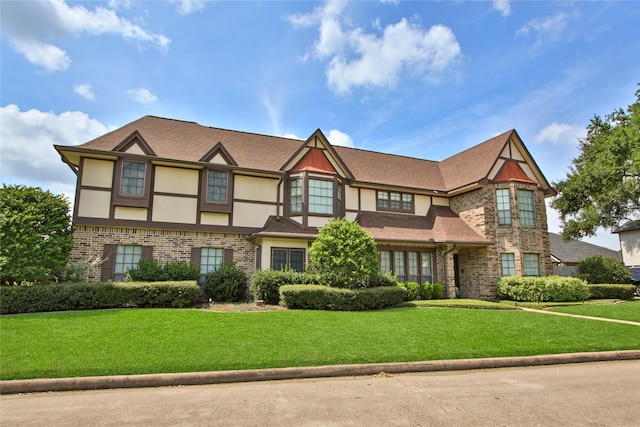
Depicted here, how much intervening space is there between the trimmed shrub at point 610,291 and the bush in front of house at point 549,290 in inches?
69.1

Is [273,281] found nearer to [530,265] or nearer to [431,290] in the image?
[431,290]

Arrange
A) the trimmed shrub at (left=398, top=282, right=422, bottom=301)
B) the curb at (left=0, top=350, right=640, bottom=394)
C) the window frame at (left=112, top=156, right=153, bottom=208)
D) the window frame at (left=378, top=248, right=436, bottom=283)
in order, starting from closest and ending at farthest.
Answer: the curb at (left=0, top=350, right=640, bottom=394) < the window frame at (left=112, top=156, right=153, bottom=208) < the trimmed shrub at (left=398, top=282, right=422, bottom=301) < the window frame at (left=378, top=248, right=436, bottom=283)

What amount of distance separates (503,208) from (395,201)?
5868mm

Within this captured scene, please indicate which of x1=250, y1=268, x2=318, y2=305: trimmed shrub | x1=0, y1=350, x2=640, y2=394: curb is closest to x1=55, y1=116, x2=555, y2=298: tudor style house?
x1=250, y1=268, x2=318, y2=305: trimmed shrub

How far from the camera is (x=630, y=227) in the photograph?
3362 centimetres

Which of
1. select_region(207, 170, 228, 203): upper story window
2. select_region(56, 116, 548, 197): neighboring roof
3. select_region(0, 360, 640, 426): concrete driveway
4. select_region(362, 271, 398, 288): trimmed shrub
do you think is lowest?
select_region(0, 360, 640, 426): concrete driveway

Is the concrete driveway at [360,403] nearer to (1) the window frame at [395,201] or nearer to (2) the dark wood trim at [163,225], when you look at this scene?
(2) the dark wood trim at [163,225]

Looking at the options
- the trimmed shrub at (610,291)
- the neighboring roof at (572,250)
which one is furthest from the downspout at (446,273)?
the neighboring roof at (572,250)

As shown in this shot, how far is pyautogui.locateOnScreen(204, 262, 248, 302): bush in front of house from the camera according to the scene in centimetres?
1599

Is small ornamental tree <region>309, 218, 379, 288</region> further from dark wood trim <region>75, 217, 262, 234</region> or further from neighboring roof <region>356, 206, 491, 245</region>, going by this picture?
dark wood trim <region>75, 217, 262, 234</region>

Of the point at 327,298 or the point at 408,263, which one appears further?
the point at 408,263

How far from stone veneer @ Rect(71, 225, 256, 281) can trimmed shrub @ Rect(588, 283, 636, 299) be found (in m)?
18.0

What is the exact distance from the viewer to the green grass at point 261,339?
7.18m

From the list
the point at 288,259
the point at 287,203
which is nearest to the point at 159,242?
the point at 288,259
